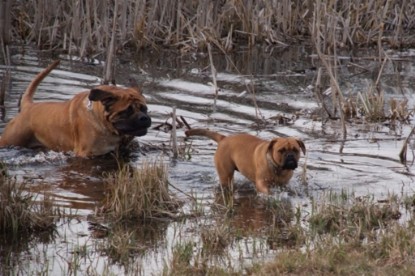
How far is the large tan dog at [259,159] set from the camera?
336 inches

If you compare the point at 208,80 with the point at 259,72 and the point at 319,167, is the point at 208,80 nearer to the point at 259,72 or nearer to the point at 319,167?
the point at 259,72

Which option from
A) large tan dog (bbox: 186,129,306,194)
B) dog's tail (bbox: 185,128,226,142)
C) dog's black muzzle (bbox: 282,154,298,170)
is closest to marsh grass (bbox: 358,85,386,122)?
dog's tail (bbox: 185,128,226,142)

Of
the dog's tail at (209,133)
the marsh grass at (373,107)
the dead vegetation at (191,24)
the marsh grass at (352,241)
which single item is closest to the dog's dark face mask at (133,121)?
the dog's tail at (209,133)

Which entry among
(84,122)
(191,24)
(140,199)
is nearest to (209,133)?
(84,122)

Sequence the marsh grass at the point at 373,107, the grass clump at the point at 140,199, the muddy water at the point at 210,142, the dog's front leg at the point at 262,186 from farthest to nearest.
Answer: the marsh grass at the point at 373,107, the dog's front leg at the point at 262,186, the grass clump at the point at 140,199, the muddy water at the point at 210,142

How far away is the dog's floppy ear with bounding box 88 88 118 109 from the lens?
32.1 feet

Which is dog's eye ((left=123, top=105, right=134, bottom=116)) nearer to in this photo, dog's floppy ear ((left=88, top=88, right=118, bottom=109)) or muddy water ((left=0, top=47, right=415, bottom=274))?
dog's floppy ear ((left=88, top=88, right=118, bottom=109))

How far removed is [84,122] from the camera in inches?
401

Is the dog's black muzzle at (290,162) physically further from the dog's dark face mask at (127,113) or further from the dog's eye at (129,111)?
the dog's eye at (129,111)

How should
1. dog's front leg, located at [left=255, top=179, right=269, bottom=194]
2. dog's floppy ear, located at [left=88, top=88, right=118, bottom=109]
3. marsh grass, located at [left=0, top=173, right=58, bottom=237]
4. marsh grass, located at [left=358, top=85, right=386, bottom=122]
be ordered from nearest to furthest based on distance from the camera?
marsh grass, located at [left=0, top=173, right=58, bottom=237]
dog's front leg, located at [left=255, top=179, right=269, bottom=194]
dog's floppy ear, located at [left=88, top=88, right=118, bottom=109]
marsh grass, located at [left=358, top=85, right=386, bottom=122]

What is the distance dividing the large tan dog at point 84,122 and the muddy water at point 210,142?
155 millimetres

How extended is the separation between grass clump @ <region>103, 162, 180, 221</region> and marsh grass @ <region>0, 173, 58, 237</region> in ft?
1.73

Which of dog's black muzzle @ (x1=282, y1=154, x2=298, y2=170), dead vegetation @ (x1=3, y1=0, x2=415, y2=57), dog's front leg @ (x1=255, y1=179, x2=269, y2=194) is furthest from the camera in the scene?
dead vegetation @ (x1=3, y1=0, x2=415, y2=57)

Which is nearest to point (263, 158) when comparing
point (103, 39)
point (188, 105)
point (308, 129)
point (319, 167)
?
point (319, 167)
